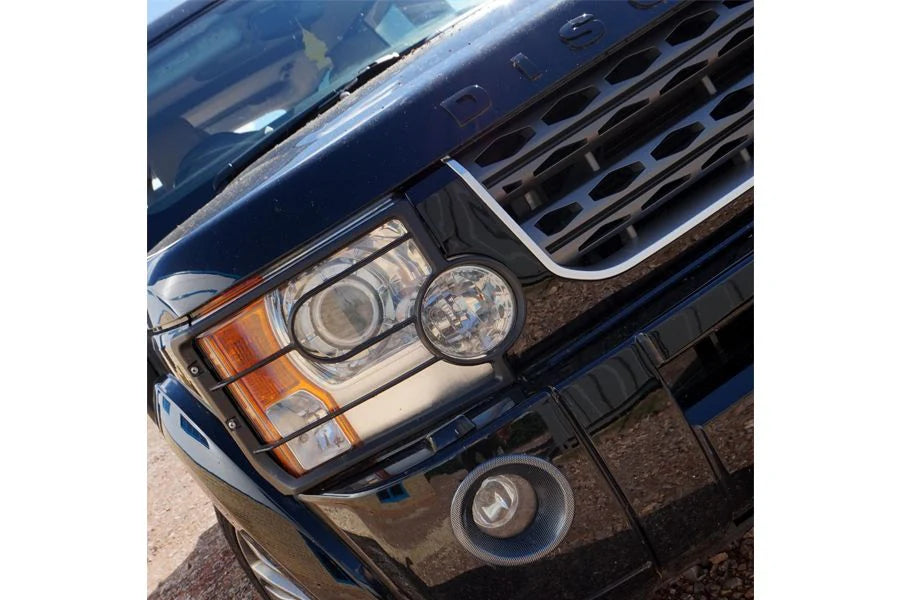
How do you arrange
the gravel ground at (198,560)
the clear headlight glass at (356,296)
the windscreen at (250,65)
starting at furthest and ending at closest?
the windscreen at (250,65), the gravel ground at (198,560), the clear headlight glass at (356,296)

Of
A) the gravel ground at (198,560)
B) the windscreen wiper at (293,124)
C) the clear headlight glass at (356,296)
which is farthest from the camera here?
the windscreen wiper at (293,124)

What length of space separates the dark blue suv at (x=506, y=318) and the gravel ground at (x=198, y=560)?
0.70 meters

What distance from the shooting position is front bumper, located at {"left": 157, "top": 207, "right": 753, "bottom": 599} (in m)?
1.85

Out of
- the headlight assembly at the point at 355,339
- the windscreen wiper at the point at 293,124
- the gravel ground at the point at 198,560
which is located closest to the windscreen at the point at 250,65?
the windscreen wiper at the point at 293,124

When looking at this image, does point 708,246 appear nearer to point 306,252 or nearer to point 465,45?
point 465,45

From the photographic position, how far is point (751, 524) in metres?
2.03

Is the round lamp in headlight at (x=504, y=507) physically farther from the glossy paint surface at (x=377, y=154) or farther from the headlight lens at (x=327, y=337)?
the glossy paint surface at (x=377, y=154)

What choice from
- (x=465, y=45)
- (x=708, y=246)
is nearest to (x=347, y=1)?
(x=465, y=45)

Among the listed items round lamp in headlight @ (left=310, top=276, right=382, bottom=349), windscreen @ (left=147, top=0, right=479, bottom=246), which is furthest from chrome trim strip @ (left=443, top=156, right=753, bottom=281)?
windscreen @ (left=147, top=0, right=479, bottom=246)

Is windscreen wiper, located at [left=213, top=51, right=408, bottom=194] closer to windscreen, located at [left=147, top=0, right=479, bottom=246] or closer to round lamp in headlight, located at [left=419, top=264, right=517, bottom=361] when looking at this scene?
windscreen, located at [left=147, top=0, right=479, bottom=246]

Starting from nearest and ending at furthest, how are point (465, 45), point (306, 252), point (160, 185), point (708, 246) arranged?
point (306, 252)
point (708, 246)
point (465, 45)
point (160, 185)

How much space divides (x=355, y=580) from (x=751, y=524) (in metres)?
0.85

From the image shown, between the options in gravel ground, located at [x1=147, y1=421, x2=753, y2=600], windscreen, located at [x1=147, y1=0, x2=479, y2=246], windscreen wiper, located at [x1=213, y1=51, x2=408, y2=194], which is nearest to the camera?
gravel ground, located at [x1=147, y1=421, x2=753, y2=600]

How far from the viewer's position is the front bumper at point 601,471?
1.85 meters
